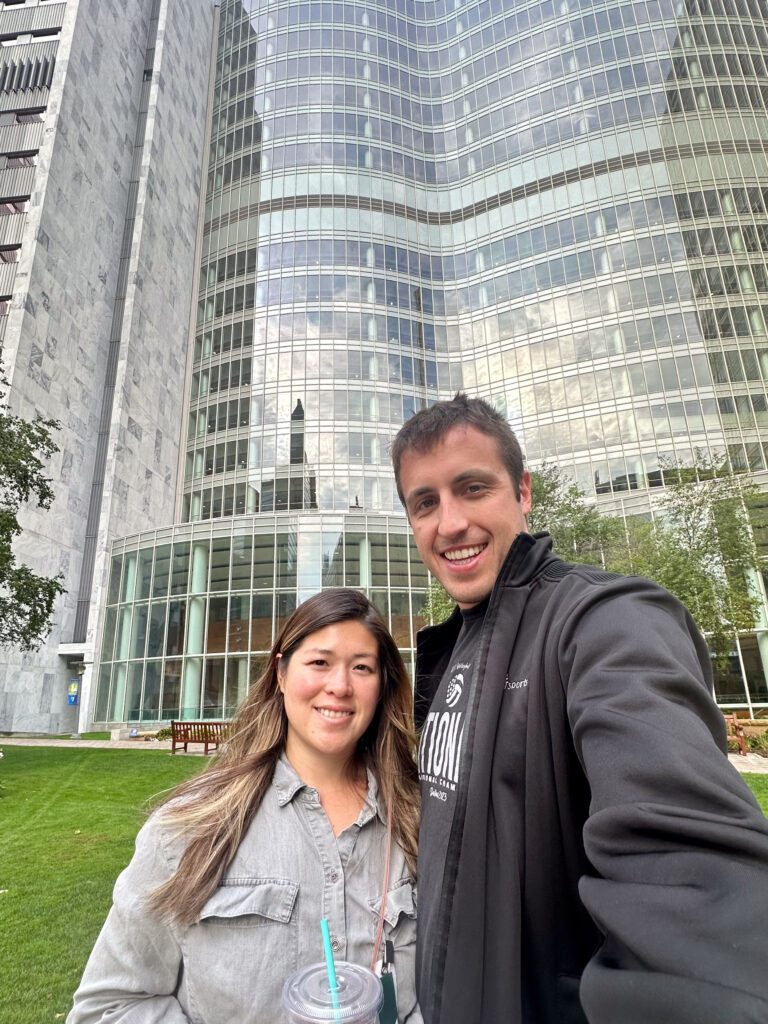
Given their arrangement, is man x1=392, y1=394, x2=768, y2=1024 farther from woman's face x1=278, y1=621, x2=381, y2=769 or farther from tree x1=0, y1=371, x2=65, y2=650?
tree x1=0, y1=371, x2=65, y2=650

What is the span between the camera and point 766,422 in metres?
34.6

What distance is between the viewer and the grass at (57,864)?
4.19 metres

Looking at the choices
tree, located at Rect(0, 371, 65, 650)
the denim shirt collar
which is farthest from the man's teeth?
tree, located at Rect(0, 371, 65, 650)

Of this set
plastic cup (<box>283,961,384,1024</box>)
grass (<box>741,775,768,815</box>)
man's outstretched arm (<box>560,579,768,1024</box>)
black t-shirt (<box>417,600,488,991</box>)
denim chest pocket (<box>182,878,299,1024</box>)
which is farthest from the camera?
grass (<box>741,775,768,815</box>)

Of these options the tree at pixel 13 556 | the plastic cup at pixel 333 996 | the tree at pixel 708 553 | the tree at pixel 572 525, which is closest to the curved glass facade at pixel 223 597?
the tree at pixel 572 525

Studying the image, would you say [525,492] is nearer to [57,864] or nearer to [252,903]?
[252,903]

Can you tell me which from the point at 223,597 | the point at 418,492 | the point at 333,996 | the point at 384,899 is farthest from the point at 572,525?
the point at 333,996

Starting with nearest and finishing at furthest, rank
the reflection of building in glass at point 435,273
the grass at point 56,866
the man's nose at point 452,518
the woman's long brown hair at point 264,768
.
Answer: the woman's long brown hair at point 264,768 → the man's nose at point 452,518 → the grass at point 56,866 → the reflection of building in glass at point 435,273

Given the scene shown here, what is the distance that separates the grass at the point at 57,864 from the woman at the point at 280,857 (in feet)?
1.83

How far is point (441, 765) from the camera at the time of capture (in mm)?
1723

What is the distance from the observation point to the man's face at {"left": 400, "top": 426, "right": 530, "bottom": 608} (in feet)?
6.30

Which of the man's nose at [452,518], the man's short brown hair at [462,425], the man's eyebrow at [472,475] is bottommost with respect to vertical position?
the man's nose at [452,518]

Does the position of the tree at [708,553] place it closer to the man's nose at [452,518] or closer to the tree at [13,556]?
the man's nose at [452,518]

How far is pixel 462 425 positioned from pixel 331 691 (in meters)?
1.14
